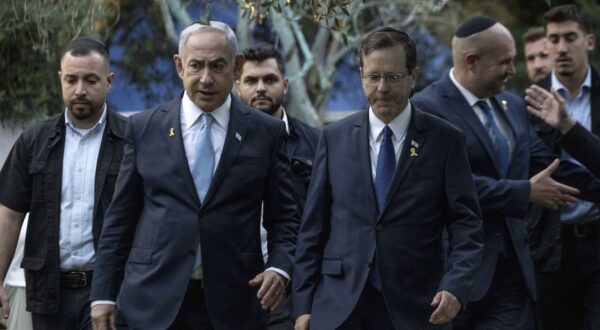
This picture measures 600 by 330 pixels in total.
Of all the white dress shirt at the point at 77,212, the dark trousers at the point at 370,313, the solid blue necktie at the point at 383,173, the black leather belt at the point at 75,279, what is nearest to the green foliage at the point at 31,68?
the white dress shirt at the point at 77,212

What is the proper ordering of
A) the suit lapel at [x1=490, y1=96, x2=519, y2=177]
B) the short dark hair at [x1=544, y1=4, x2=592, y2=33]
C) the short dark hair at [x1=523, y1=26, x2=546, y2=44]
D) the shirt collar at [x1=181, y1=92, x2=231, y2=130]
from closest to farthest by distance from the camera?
the shirt collar at [x1=181, y1=92, x2=231, y2=130]
the suit lapel at [x1=490, y1=96, x2=519, y2=177]
the short dark hair at [x1=544, y1=4, x2=592, y2=33]
the short dark hair at [x1=523, y1=26, x2=546, y2=44]

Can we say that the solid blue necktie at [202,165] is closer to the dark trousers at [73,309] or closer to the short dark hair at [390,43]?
the short dark hair at [390,43]

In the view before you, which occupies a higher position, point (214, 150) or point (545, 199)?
point (214, 150)

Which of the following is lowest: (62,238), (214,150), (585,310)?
(585,310)

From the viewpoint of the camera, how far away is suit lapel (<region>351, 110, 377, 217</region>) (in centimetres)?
653

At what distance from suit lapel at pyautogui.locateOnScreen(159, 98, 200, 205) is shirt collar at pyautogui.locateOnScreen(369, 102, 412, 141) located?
95cm

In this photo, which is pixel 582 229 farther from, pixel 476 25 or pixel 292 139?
pixel 292 139

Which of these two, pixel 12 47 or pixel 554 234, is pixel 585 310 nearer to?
pixel 554 234

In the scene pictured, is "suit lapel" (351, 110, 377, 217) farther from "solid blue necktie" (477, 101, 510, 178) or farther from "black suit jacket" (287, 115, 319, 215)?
"black suit jacket" (287, 115, 319, 215)

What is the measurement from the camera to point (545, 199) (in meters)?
7.68

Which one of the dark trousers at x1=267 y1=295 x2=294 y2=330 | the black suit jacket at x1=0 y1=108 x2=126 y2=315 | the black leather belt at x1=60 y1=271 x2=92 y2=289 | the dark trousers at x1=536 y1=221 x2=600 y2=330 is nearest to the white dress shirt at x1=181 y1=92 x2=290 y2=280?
the black suit jacket at x1=0 y1=108 x2=126 y2=315

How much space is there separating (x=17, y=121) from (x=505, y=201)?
4647 millimetres

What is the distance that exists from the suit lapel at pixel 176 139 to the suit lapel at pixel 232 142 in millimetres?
109

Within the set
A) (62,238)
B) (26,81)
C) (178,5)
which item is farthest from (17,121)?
(178,5)
